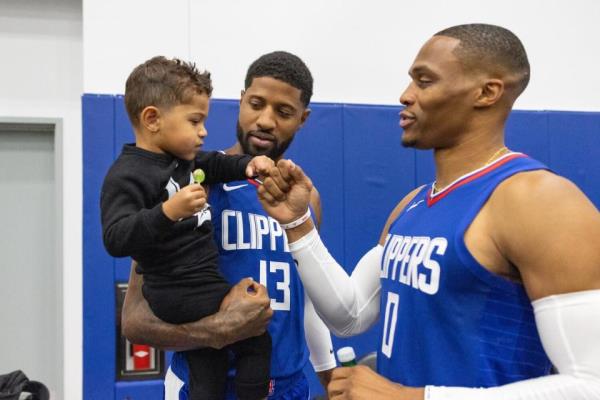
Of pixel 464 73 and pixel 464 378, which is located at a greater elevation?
pixel 464 73

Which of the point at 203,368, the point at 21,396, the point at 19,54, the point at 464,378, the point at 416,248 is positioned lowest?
the point at 21,396

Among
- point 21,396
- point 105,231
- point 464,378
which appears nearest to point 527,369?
point 464,378

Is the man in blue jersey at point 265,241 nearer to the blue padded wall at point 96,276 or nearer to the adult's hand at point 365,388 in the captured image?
the adult's hand at point 365,388

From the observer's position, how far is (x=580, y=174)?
3188 mm

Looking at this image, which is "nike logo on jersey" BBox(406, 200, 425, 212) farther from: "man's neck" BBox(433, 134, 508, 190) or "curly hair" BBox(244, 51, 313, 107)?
"curly hair" BBox(244, 51, 313, 107)

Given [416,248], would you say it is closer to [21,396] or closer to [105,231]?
[105,231]

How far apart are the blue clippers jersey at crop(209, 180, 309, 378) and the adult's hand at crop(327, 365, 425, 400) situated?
20.1 inches

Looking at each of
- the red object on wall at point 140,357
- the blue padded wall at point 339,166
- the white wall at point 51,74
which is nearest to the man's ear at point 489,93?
the blue padded wall at point 339,166

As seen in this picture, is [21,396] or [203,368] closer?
[203,368]

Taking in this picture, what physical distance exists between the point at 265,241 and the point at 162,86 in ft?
1.68

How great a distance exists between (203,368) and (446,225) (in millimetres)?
764

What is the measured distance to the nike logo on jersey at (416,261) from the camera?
3.46 ft

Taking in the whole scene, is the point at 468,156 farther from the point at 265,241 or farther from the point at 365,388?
the point at 265,241

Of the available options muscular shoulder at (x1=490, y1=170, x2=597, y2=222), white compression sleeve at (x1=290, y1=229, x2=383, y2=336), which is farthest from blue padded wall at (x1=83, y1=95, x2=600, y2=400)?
muscular shoulder at (x1=490, y1=170, x2=597, y2=222)
